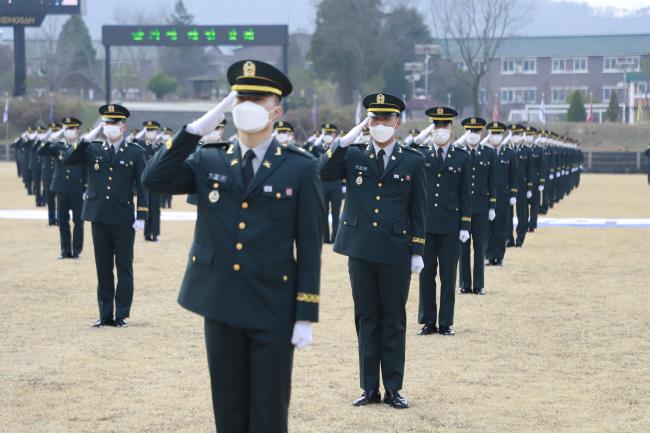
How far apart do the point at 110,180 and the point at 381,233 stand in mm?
4329

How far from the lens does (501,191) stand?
59.5ft

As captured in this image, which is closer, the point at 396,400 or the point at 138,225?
the point at 396,400

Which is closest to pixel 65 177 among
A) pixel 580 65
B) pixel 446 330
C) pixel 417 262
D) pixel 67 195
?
pixel 67 195

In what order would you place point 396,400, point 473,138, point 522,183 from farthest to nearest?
point 522,183 < point 473,138 < point 396,400

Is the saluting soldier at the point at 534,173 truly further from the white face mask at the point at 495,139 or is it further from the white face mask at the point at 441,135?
the white face mask at the point at 441,135

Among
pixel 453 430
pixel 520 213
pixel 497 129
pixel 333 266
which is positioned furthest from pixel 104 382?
pixel 520 213

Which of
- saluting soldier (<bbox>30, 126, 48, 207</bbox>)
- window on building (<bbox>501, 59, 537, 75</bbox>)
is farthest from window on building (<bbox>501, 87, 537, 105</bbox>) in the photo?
saluting soldier (<bbox>30, 126, 48, 207</bbox>)

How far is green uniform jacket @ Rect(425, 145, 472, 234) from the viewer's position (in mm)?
11125

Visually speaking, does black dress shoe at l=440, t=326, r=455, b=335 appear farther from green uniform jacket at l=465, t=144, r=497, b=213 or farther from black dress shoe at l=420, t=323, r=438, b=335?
green uniform jacket at l=465, t=144, r=497, b=213

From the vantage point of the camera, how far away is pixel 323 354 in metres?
10.1

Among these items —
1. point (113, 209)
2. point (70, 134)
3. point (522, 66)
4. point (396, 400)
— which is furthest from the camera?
point (522, 66)

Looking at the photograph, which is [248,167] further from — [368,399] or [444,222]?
[444,222]

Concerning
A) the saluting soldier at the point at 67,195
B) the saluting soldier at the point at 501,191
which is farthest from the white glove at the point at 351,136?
the saluting soldier at the point at 67,195

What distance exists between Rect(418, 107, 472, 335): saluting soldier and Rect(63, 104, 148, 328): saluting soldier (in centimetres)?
286
